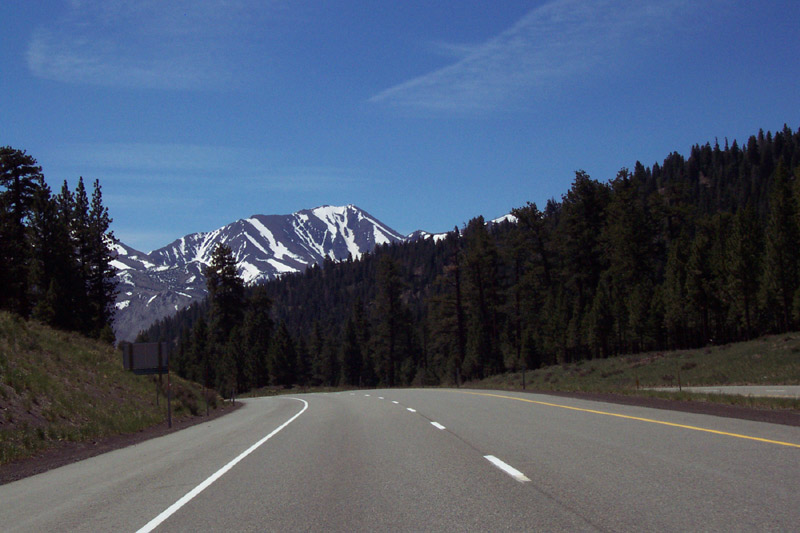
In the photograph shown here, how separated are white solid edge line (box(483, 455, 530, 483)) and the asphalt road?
2.0 inches

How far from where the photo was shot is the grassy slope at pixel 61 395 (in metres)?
15.3

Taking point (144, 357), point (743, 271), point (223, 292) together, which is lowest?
point (144, 357)

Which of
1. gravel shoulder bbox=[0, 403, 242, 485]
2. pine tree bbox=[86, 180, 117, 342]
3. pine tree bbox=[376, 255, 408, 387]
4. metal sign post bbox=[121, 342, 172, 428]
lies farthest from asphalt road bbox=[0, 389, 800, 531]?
pine tree bbox=[376, 255, 408, 387]

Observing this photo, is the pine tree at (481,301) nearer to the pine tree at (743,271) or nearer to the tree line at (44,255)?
the pine tree at (743,271)

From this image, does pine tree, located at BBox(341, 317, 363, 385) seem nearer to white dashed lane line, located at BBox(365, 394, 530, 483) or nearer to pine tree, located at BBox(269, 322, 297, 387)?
pine tree, located at BBox(269, 322, 297, 387)

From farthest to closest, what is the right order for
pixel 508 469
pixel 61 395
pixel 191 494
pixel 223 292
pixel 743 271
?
pixel 223 292
pixel 743 271
pixel 61 395
pixel 508 469
pixel 191 494

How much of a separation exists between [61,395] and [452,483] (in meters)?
15.6

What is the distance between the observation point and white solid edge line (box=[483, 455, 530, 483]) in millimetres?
7519

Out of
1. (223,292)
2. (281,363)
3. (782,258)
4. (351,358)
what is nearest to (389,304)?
(223,292)

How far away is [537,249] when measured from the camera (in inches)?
2980

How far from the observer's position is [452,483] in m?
7.51

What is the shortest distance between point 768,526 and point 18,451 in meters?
13.7

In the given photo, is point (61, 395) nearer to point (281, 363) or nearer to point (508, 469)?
point (508, 469)

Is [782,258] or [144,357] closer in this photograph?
[144,357]
